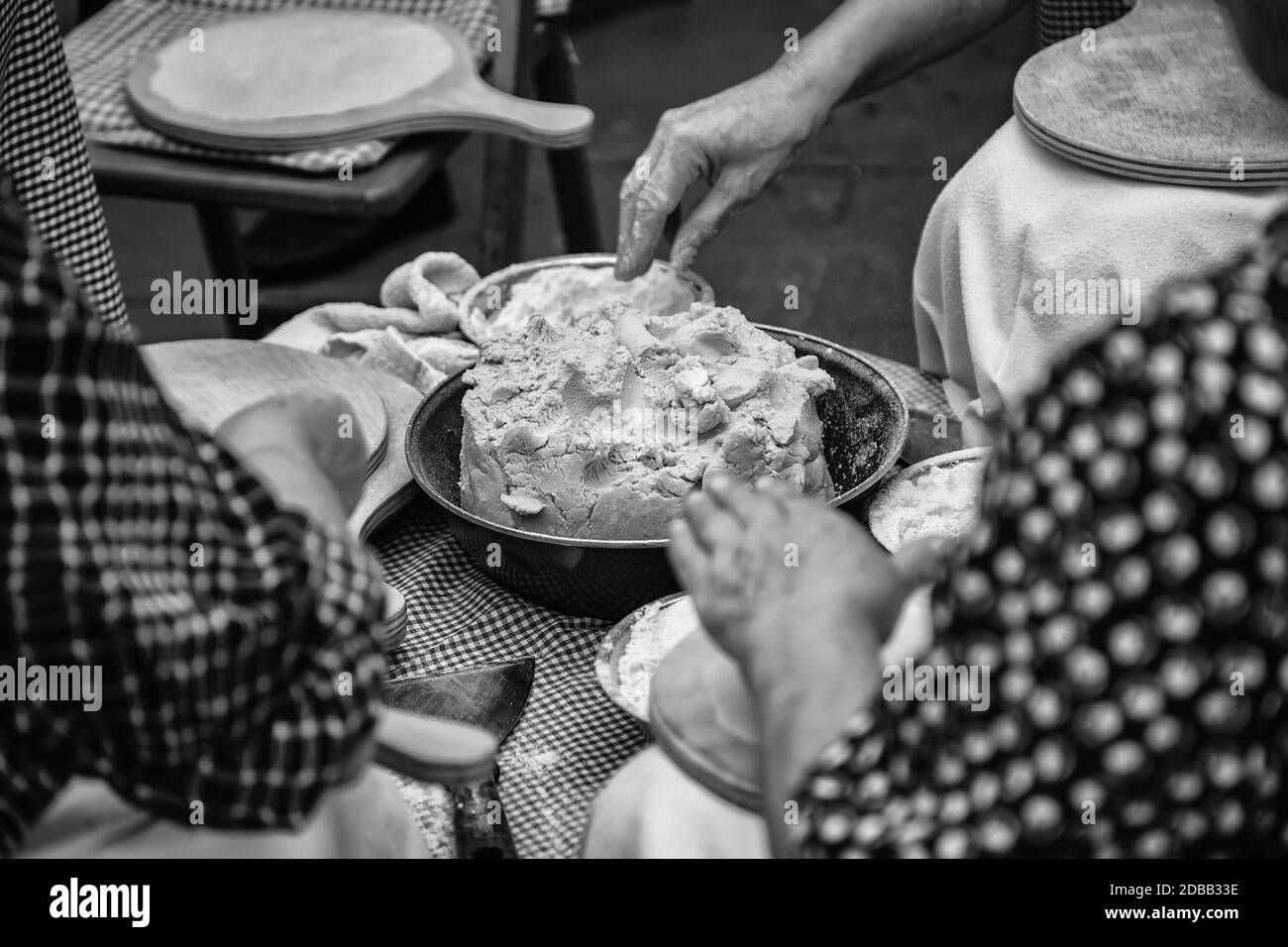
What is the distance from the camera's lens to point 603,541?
131 cm

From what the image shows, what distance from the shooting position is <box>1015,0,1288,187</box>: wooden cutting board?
1.36 m

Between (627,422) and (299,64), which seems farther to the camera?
(299,64)

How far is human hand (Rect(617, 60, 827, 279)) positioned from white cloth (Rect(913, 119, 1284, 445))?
0.73 feet

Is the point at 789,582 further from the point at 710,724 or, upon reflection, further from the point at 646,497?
the point at 646,497

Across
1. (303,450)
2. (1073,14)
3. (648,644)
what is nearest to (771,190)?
(1073,14)

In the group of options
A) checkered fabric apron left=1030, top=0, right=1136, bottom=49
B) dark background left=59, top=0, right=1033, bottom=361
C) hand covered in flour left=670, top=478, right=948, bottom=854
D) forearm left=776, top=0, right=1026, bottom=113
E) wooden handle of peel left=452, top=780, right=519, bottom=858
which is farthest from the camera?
dark background left=59, top=0, right=1033, bottom=361

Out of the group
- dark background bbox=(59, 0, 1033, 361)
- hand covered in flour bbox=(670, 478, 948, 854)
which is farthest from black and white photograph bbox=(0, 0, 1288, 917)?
dark background bbox=(59, 0, 1033, 361)

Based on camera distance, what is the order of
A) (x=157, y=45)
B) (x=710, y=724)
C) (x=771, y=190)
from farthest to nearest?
(x=771, y=190)
(x=157, y=45)
(x=710, y=724)

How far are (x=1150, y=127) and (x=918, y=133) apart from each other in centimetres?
300

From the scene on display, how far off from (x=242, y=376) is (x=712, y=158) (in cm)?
64

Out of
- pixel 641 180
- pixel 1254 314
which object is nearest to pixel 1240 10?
pixel 1254 314

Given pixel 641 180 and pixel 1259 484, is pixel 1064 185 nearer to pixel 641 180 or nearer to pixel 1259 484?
pixel 641 180

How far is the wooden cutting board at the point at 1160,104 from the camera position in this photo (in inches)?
53.4

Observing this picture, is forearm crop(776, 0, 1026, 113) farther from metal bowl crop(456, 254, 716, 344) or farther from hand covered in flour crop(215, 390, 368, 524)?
hand covered in flour crop(215, 390, 368, 524)
